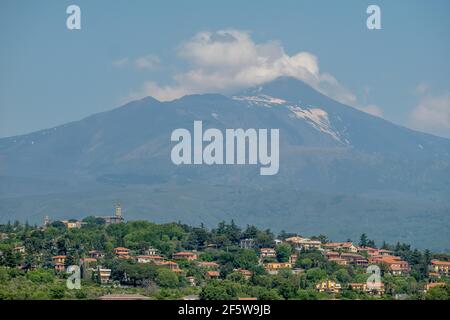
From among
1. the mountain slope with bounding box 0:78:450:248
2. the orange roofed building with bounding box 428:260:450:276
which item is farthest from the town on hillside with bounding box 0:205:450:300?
the mountain slope with bounding box 0:78:450:248

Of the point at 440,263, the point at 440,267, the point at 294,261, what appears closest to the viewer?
the point at 440,267

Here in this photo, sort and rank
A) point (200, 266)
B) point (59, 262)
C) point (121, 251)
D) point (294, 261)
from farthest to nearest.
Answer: point (294, 261) → point (121, 251) → point (200, 266) → point (59, 262)

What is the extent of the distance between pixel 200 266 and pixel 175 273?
4357 millimetres

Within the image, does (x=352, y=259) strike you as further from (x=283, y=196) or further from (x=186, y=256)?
(x=283, y=196)

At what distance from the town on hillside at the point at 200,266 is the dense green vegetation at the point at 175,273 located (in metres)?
0.05

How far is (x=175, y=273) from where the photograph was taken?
52.0m

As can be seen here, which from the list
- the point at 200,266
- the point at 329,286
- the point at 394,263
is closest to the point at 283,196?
the point at 394,263

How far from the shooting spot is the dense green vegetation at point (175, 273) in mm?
43562

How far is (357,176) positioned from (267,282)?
149 metres

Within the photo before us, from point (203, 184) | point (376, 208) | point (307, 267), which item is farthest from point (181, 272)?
point (203, 184)

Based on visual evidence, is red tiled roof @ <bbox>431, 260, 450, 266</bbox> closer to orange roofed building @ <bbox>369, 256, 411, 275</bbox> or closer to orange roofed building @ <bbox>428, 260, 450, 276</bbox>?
orange roofed building @ <bbox>428, 260, 450, 276</bbox>

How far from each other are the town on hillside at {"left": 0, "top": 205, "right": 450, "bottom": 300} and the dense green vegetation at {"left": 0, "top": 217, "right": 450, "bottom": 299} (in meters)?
0.05

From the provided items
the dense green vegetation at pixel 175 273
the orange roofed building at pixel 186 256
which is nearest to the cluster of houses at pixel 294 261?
the orange roofed building at pixel 186 256
